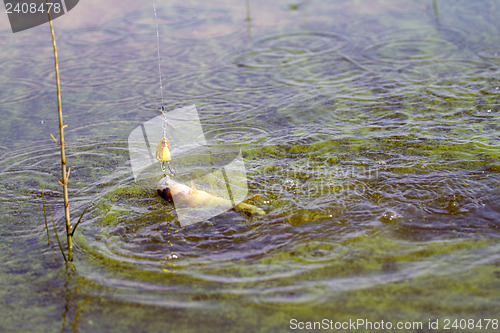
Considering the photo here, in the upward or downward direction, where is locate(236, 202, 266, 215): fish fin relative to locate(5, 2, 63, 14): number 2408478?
downward

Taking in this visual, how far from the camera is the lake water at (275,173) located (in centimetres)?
322

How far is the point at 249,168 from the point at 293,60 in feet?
9.41

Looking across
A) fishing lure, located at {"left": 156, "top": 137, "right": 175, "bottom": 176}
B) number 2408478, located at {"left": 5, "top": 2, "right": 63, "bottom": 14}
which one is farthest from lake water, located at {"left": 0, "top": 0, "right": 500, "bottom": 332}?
number 2408478, located at {"left": 5, "top": 2, "right": 63, "bottom": 14}

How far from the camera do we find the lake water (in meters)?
3.22

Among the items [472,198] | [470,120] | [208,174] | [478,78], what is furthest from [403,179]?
[478,78]

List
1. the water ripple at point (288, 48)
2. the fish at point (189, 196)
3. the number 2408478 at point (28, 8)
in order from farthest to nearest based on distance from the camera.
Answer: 1. the number 2408478 at point (28, 8)
2. the water ripple at point (288, 48)
3. the fish at point (189, 196)

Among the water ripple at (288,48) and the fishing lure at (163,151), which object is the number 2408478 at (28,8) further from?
the fishing lure at (163,151)

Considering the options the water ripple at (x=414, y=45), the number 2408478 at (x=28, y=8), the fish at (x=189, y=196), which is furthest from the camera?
the number 2408478 at (x=28, y=8)

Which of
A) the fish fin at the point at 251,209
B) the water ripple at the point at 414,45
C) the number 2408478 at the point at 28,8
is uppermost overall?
the number 2408478 at the point at 28,8

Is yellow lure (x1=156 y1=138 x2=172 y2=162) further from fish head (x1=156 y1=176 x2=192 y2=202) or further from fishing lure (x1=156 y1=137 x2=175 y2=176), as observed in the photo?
fish head (x1=156 y1=176 x2=192 y2=202)

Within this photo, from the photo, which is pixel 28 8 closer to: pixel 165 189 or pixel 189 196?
pixel 165 189

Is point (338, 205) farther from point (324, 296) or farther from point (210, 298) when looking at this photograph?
point (210, 298)

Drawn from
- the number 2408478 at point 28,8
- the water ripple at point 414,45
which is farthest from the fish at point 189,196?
the number 2408478 at point 28,8

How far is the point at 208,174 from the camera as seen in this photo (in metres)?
4.99
